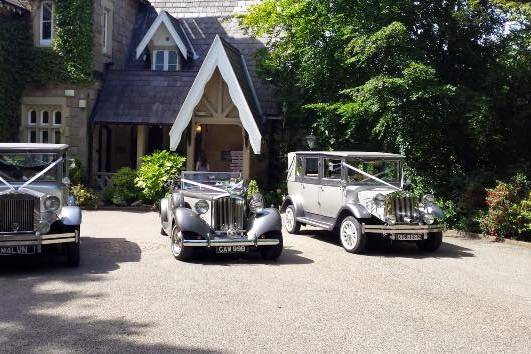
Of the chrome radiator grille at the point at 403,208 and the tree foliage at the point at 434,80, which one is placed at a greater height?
the tree foliage at the point at 434,80

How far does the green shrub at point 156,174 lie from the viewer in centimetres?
1739

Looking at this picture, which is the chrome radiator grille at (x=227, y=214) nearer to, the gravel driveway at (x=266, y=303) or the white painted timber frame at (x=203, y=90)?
the gravel driveway at (x=266, y=303)

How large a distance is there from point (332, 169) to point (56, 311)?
6.83 meters

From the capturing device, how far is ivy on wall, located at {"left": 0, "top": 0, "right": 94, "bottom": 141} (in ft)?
61.4

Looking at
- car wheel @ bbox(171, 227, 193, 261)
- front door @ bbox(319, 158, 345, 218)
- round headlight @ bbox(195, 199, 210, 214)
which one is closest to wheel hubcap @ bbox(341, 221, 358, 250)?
front door @ bbox(319, 158, 345, 218)

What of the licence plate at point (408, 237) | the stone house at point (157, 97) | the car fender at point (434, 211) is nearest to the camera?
the licence plate at point (408, 237)

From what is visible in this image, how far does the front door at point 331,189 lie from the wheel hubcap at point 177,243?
3.41 metres

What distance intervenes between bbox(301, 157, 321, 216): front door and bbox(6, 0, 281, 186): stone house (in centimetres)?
479

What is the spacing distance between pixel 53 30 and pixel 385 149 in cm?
1123

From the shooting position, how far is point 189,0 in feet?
80.2

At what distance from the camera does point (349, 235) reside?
10.9m

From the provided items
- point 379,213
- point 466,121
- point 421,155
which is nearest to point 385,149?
point 421,155

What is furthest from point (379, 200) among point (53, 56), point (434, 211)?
point (53, 56)

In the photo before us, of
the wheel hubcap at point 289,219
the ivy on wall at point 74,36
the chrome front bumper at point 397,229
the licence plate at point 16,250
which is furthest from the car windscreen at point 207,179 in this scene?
the ivy on wall at point 74,36
